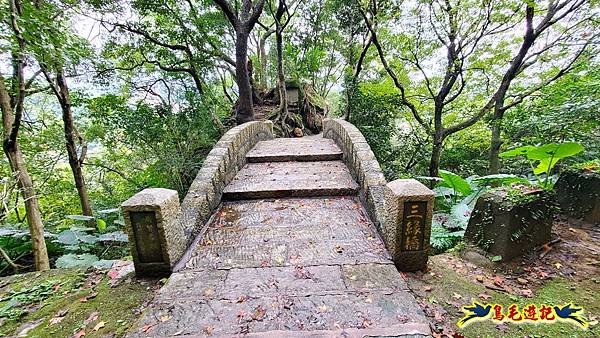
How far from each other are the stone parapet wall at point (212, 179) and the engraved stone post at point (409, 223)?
2.04 meters

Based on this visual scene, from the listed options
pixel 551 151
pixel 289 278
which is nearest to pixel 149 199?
pixel 289 278

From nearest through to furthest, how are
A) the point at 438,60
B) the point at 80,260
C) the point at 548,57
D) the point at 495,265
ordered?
1. the point at 495,265
2. the point at 80,260
3. the point at 548,57
4. the point at 438,60

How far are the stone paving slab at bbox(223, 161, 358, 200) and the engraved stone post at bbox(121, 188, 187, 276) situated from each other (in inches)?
55.0

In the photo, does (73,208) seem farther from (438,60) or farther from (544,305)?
(438,60)

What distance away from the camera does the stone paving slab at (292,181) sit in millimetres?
3684

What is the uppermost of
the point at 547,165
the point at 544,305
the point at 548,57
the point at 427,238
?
the point at 548,57

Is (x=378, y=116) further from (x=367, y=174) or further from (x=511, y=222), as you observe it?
(x=511, y=222)

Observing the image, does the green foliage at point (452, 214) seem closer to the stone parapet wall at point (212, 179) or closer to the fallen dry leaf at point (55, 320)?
the stone parapet wall at point (212, 179)

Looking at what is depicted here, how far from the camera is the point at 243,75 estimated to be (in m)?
7.45

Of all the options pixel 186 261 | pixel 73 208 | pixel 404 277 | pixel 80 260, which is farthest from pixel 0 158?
pixel 404 277

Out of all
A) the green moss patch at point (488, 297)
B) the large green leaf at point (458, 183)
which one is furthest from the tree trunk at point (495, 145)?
the green moss patch at point (488, 297)

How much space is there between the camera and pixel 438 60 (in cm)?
743

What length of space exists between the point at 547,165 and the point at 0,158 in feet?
38.1

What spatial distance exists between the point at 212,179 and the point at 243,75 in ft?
16.5
